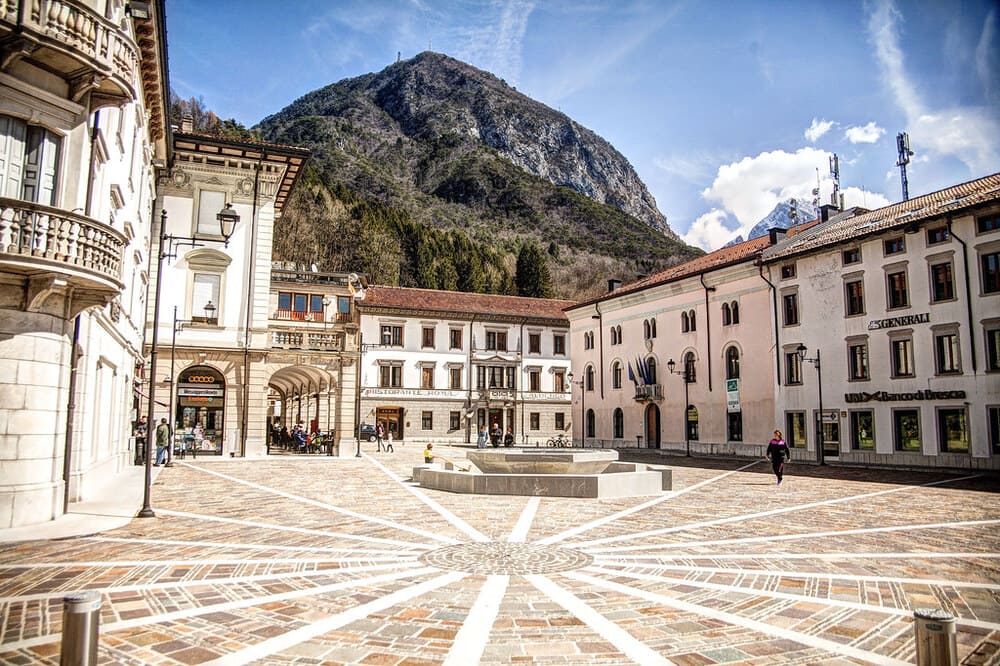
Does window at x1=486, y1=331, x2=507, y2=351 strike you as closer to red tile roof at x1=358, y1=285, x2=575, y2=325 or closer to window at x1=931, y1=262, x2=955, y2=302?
red tile roof at x1=358, y1=285, x2=575, y2=325

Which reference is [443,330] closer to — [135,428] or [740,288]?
[740,288]

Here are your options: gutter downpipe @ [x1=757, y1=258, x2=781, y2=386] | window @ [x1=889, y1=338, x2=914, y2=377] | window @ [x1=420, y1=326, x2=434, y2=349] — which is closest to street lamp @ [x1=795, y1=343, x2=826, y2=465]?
gutter downpipe @ [x1=757, y1=258, x2=781, y2=386]

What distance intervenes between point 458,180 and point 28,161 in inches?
5188

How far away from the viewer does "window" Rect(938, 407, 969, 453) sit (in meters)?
25.5

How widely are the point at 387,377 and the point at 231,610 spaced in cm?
4612

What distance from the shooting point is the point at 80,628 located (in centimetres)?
404

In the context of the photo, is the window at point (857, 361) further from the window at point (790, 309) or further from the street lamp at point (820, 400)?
the window at point (790, 309)

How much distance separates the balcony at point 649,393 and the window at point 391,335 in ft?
66.5

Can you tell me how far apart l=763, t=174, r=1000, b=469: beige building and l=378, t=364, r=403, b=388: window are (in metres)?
29.6

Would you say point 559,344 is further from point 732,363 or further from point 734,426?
point 734,426

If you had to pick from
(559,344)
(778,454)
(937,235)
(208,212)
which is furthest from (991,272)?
(559,344)

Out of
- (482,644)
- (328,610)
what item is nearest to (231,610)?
(328,610)

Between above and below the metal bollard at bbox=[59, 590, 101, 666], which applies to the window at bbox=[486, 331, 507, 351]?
above

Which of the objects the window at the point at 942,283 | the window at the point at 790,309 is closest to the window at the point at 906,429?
the window at the point at 942,283
